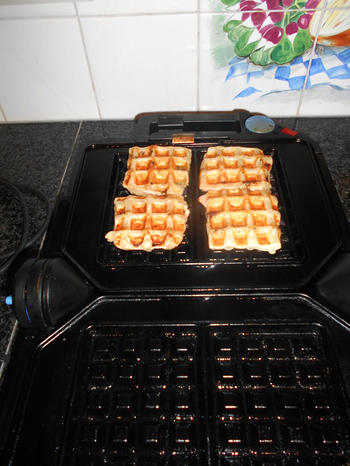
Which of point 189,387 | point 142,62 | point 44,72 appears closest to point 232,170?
point 142,62

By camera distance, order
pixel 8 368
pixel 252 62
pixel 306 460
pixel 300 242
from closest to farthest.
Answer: pixel 306 460
pixel 8 368
pixel 300 242
pixel 252 62

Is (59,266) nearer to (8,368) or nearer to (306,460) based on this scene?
(8,368)

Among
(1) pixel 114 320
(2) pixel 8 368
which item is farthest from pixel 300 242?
(2) pixel 8 368

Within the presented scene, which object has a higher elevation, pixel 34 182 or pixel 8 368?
pixel 34 182

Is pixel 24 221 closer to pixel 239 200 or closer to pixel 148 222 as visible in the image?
pixel 148 222

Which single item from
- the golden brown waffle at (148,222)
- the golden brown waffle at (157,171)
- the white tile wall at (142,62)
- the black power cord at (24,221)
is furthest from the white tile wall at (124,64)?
the golden brown waffle at (148,222)

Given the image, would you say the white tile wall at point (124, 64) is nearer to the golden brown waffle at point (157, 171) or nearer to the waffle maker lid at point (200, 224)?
the waffle maker lid at point (200, 224)
